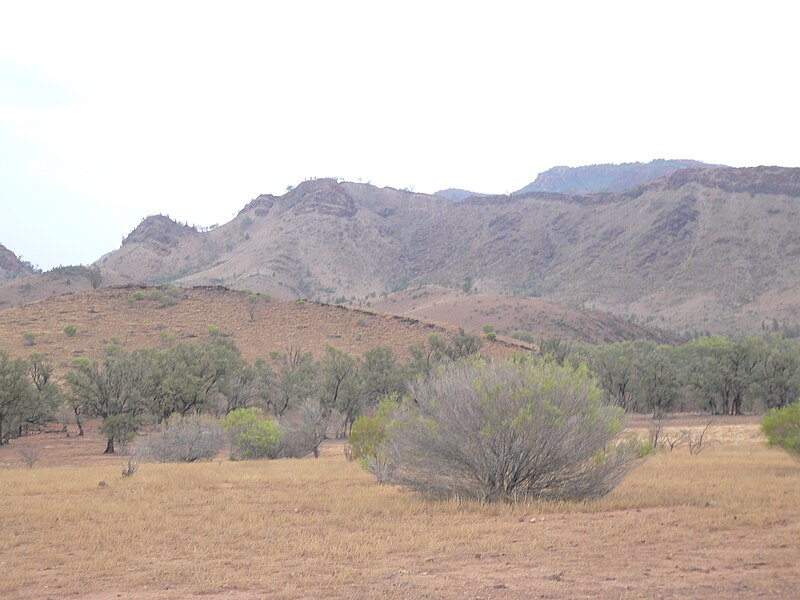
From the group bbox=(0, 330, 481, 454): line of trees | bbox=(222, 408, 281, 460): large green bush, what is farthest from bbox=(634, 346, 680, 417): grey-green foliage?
bbox=(222, 408, 281, 460): large green bush

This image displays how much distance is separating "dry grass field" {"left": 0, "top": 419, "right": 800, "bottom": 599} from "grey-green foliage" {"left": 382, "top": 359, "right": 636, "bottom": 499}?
694 mm

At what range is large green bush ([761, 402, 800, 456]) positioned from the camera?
19.0 meters

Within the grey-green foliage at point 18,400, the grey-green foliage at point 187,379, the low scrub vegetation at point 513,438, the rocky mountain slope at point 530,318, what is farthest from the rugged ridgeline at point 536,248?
the low scrub vegetation at point 513,438

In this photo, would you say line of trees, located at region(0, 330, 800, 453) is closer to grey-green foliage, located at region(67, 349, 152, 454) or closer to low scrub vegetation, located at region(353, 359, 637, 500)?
grey-green foliage, located at region(67, 349, 152, 454)

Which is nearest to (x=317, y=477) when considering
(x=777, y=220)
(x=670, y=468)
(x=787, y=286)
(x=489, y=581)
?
(x=670, y=468)

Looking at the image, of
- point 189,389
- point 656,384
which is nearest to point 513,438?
point 189,389

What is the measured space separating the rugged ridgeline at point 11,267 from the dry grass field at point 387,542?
14233cm

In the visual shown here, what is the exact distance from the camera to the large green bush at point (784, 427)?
62.4 feet

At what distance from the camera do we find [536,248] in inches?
5561

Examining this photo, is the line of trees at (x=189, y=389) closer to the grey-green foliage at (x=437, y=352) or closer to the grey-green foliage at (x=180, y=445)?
the grey-green foliage at (x=437, y=352)

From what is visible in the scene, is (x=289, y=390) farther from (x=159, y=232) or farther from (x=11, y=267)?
(x=11, y=267)

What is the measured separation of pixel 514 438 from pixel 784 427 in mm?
10821

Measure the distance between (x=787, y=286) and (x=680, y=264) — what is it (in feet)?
54.4

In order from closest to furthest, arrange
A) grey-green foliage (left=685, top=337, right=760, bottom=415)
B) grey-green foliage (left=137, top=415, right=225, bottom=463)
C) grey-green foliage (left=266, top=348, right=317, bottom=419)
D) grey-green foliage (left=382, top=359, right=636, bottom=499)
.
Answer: grey-green foliage (left=382, top=359, right=636, bottom=499), grey-green foliage (left=137, top=415, right=225, bottom=463), grey-green foliage (left=266, top=348, right=317, bottom=419), grey-green foliage (left=685, top=337, right=760, bottom=415)
